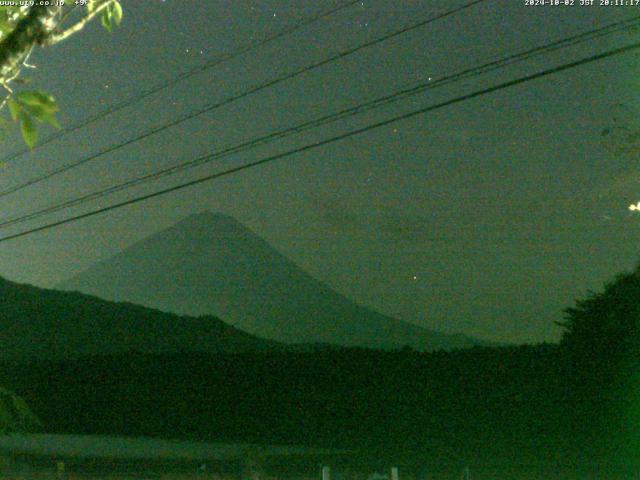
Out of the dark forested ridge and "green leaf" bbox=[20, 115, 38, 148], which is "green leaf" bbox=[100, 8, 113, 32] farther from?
the dark forested ridge

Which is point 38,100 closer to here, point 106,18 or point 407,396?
point 106,18

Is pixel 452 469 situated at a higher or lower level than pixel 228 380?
lower

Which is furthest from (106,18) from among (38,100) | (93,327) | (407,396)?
(93,327)

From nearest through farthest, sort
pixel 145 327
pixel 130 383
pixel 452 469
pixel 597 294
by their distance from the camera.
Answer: pixel 452 469 → pixel 597 294 → pixel 130 383 → pixel 145 327

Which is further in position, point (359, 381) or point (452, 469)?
point (359, 381)

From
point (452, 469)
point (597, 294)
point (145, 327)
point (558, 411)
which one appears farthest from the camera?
point (145, 327)

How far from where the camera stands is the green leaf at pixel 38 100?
3.19 metres

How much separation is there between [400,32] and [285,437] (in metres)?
17.8

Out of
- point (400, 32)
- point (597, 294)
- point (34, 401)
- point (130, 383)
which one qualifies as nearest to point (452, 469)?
point (597, 294)

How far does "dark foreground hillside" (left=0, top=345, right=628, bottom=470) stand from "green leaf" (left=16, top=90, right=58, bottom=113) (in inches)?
756

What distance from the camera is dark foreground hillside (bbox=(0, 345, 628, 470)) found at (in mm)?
21562

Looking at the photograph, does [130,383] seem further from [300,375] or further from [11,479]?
[11,479]

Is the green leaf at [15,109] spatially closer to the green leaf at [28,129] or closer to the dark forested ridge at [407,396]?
the green leaf at [28,129]

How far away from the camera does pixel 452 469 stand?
19719 mm
